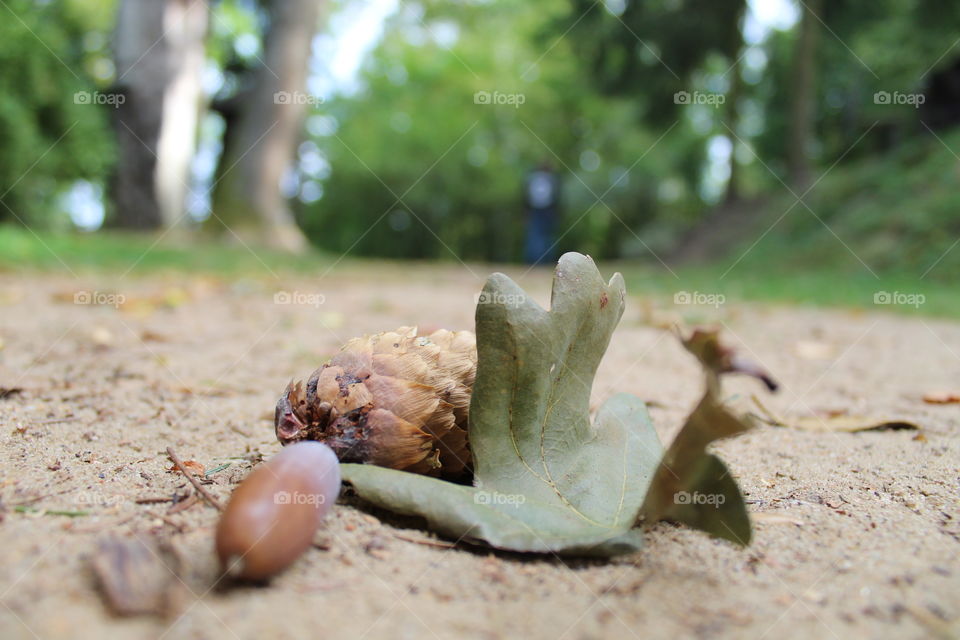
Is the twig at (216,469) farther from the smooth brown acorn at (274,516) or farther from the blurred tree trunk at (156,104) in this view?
the blurred tree trunk at (156,104)

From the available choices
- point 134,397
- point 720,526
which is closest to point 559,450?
point 720,526

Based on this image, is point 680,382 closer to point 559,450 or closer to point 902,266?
point 559,450

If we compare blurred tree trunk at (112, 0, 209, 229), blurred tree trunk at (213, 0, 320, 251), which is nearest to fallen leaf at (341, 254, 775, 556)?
blurred tree trunk at (213, 0, 320, 251)

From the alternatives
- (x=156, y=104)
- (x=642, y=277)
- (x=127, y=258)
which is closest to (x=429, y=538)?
(x=127, y=258)

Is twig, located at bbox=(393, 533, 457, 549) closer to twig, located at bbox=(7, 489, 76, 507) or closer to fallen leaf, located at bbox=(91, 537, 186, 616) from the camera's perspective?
fallen leaf, located at bbox=(91, 537, 186, 616)

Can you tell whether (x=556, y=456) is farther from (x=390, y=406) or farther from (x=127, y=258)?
(x=127, y=258)

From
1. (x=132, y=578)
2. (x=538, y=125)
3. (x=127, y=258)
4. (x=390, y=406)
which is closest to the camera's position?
(x=132, y=578)
